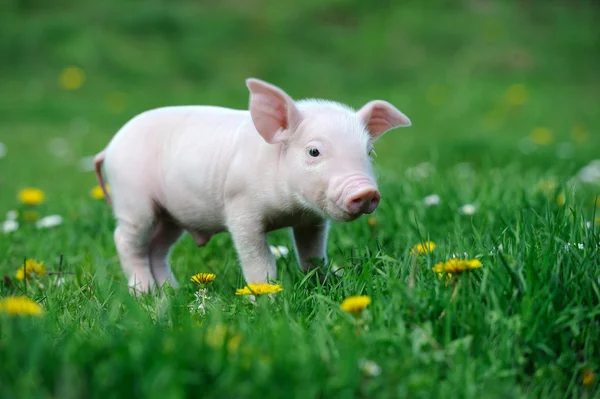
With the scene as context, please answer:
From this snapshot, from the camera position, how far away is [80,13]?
446 inches

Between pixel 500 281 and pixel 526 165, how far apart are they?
4.18 metres

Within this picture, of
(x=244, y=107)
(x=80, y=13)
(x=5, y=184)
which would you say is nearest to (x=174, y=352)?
(x=5, y=184)

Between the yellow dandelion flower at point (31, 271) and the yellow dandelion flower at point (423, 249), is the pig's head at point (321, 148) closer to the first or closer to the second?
the yellow dandelion flower at point (423, 249)

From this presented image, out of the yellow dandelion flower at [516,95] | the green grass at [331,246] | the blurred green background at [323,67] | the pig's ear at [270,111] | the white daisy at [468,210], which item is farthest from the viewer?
the yellow dandelion flower at [516,95]

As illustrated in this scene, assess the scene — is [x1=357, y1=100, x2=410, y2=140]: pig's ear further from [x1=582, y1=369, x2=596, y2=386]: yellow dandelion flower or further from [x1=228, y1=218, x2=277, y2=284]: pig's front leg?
[x1=582, y1=369, x2=596, y2=386]: yellow dandelion flower

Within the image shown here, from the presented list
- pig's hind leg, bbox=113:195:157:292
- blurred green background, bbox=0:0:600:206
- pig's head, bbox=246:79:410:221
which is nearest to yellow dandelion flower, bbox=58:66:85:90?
blurred green background, bbox=0:0:600:206

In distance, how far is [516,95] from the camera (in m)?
9.35

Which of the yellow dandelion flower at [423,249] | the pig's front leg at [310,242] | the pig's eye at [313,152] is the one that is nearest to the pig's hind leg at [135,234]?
the pig's front leg at [310,242]

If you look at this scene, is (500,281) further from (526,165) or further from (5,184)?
(5,184)

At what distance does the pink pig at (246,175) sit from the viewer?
107 inches

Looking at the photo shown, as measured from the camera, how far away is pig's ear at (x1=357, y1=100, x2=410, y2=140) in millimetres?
2963

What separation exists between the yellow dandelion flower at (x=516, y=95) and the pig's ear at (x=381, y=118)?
21.2 feet

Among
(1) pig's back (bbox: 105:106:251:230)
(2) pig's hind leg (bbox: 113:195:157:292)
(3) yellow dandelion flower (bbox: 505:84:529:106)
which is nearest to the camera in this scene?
(1) pig's back (bbox: 105:106:251:230)

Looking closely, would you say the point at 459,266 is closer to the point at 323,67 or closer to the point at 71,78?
the point at 71,78
